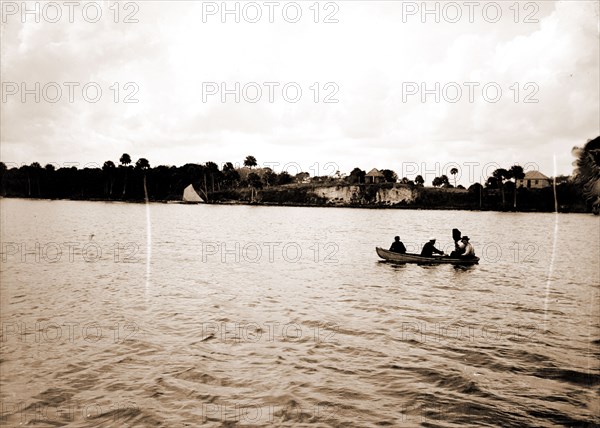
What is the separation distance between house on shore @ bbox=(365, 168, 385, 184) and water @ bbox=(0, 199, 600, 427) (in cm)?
16283

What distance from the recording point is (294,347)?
13.7 metres

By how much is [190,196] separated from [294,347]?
17458 centimetres

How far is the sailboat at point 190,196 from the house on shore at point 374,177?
248 feet

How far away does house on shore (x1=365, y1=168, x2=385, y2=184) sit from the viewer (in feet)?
623

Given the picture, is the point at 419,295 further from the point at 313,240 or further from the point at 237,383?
the point at 313,240

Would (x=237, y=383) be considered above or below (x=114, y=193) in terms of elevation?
below

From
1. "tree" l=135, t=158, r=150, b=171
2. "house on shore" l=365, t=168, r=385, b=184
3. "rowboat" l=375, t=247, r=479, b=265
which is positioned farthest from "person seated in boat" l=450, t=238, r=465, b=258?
"tree" l=135, t=158, r=150, b=171

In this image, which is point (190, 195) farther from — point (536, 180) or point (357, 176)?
point (536, 180)

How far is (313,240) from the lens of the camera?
50.5 m

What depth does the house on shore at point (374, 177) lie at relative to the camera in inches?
7470

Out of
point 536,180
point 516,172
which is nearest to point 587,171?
point 516,172

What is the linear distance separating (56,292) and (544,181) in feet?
580

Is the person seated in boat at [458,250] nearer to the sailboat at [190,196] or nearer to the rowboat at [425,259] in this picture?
the rowboat at [425,259]

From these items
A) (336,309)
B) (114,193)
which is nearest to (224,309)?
(336,309)
